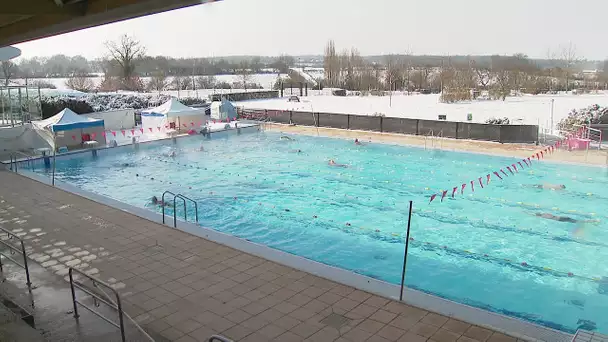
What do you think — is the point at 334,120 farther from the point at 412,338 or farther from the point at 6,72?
the point at 412,338

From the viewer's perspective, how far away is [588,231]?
11.5 metres

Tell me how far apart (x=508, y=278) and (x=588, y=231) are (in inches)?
160

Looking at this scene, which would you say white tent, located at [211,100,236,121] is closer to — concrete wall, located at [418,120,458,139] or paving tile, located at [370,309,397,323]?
concrete wall, located at [418,120,458,139]

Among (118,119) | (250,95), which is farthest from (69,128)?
(250,95)

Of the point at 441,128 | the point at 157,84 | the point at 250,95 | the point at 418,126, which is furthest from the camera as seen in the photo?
the point at 157,84

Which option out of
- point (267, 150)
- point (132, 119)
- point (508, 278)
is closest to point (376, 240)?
point (508, 278)

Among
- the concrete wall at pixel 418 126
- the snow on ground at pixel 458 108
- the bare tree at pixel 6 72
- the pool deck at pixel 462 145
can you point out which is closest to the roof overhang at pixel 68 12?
the bare tree at pixel 6 72

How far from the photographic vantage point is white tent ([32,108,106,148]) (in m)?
20.0

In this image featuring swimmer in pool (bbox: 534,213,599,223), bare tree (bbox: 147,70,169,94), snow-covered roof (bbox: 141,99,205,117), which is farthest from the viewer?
bare tree (bbox: 147,70,169,94)

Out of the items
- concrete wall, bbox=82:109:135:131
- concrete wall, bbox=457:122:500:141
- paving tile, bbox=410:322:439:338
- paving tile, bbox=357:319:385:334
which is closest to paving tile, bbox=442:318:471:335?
paving tile, bbox=410:322:439:338

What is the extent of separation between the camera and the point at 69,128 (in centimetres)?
2047

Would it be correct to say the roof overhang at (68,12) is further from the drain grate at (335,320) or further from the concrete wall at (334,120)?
the concrete wall at (334,120)

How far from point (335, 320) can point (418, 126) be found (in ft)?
61.7

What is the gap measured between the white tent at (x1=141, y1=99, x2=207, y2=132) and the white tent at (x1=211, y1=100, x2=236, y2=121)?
4.20 meters
